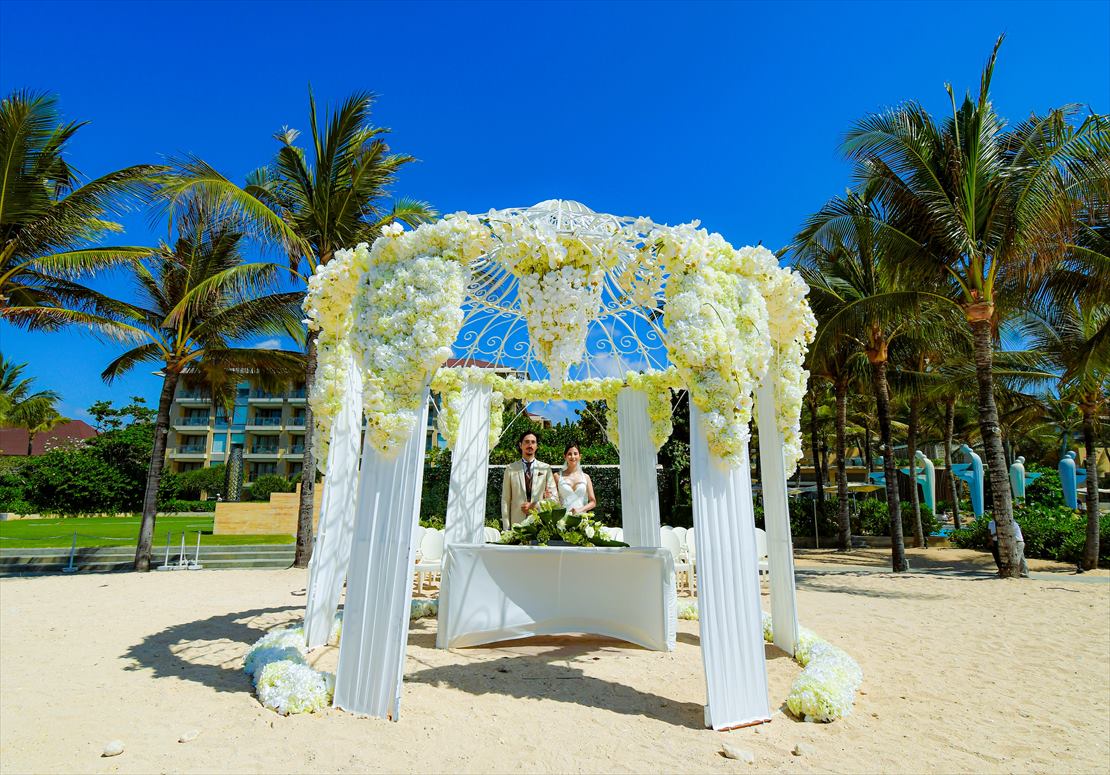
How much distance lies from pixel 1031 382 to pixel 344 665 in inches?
842

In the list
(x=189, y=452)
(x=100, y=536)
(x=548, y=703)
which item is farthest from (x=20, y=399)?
(x=548, y=703)

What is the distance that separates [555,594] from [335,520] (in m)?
2.43

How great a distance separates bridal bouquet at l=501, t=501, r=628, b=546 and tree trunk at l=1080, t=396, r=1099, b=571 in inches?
460

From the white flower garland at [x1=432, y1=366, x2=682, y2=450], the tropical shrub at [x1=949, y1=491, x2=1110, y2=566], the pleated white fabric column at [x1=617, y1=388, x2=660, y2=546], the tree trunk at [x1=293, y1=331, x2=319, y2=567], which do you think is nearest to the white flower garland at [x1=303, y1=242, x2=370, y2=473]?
the white flower garland at [x1=432, y1=366, x2=682, y2=450]

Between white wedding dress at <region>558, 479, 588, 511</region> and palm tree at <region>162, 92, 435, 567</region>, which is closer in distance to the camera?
white wedding dress at <region>558, 479, 588, 511</region>

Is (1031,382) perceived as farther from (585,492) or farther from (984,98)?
(585,492)

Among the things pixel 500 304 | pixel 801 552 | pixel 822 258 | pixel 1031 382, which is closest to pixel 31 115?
pixel 500 304

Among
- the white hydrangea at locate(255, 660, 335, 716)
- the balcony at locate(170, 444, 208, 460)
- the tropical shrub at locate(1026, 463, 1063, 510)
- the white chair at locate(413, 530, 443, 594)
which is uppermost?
the balcony at locate(170, 444, 208, 460)

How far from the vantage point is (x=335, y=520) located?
6273mm

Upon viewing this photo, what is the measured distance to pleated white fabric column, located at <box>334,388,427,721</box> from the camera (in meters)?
Answer: 4.44

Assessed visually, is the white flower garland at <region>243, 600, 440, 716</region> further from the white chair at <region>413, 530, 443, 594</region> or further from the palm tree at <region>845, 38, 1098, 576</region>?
the palm tree at <region>845, 38, 1098, 576</region>

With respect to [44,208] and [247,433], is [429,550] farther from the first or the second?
[247,433]

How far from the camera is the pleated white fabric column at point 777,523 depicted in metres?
6.07

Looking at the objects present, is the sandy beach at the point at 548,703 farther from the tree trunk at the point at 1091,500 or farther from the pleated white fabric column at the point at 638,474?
the tree trunk at the point at 1091,500
